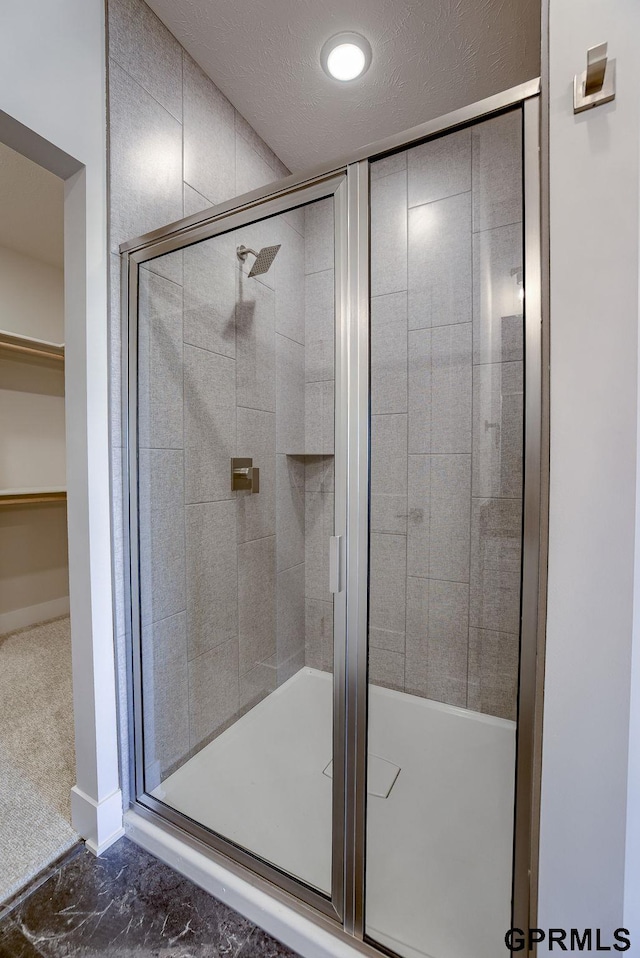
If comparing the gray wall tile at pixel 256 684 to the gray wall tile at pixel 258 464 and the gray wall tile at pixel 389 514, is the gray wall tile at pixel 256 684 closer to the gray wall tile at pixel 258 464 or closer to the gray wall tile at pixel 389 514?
the gray wall tile at pixel 258 464

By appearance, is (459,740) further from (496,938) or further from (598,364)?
(598,364)

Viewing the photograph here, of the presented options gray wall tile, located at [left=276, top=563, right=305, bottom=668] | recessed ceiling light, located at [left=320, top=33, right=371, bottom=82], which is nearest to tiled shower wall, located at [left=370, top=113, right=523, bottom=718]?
gray wall tile, located at [left=276, top=563, right=305, bottom=668]

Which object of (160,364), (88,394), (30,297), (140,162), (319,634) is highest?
(30,297)

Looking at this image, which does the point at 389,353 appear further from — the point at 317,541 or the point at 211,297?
the point at 211,297

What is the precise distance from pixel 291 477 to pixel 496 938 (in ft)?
3.79

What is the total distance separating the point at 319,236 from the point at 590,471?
81 centimetres

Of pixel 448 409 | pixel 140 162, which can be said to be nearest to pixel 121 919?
pixel 448 409

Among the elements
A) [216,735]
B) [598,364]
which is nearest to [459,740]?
[216,735]

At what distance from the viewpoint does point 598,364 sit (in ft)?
2.21

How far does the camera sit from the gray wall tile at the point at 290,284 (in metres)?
1.17

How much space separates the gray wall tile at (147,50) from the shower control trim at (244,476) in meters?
1.25

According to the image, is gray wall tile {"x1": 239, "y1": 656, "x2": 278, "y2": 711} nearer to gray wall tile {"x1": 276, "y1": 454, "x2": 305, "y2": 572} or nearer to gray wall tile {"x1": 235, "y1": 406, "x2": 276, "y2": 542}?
gray wall tile {"x1": 276, "y1": 454, "x2": 305, "y2": 572}

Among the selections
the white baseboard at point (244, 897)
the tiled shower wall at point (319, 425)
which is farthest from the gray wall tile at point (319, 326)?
the white baseboard at point (244, 897)

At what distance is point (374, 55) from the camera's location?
1553 millimetres
